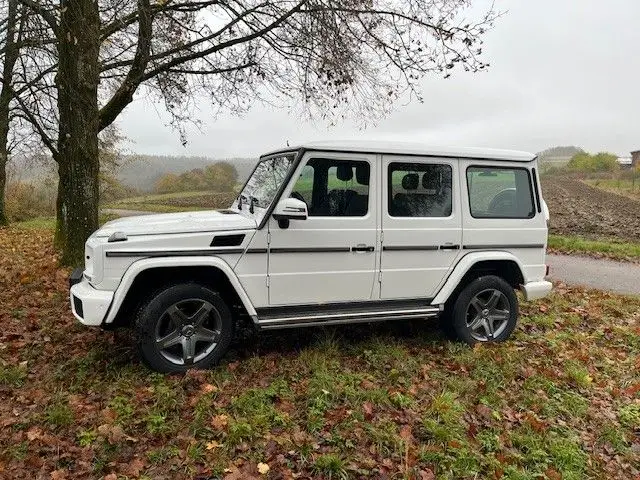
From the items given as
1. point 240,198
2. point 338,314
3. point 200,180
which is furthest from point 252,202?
point 200,180

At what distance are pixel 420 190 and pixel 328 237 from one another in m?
1.14

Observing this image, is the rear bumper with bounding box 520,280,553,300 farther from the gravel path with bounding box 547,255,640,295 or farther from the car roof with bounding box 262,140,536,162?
the gravel path with bounding box 547,255,640,295

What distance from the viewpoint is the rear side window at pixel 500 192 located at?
17.2 ft

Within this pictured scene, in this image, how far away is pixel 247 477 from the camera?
3105mm

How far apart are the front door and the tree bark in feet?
16.0

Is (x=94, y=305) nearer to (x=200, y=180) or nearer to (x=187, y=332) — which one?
(x=187, y=332)

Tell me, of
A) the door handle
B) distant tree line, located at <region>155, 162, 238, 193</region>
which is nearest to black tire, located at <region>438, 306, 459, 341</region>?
the door handle

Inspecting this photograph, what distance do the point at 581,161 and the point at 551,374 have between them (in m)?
71.9

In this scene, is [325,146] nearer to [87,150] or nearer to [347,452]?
[347,452]

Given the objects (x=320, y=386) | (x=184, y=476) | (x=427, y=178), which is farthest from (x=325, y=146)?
(x=184, y=476)

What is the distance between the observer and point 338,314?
A: 4.71 meters

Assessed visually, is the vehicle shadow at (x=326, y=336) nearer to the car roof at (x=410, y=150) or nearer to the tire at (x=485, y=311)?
the tire at (x=485, y=311)

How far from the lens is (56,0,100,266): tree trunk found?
655 centimetres

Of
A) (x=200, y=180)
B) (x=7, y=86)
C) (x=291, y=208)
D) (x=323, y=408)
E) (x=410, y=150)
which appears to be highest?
(x=7, y=86)
